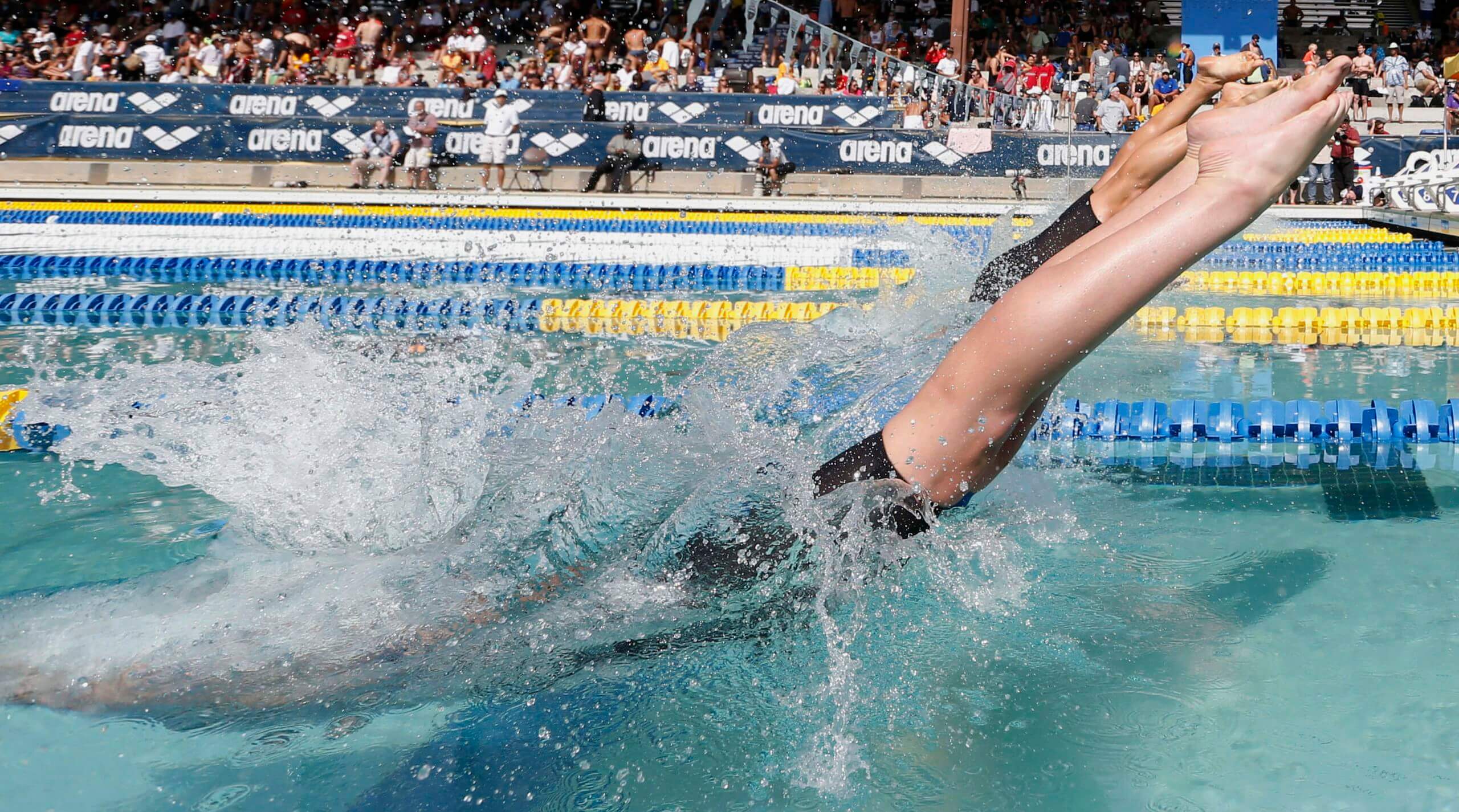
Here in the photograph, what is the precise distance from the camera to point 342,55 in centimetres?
1622

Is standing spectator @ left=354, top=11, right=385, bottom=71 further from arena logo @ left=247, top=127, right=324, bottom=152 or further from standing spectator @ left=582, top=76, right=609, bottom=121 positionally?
standing spectator @ left=582, top=76, right=609, bottom=121

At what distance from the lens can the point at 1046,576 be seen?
2.80 metres

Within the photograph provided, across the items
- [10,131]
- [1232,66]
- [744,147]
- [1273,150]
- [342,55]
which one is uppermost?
[342,55]

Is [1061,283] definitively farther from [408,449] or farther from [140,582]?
[140,582]

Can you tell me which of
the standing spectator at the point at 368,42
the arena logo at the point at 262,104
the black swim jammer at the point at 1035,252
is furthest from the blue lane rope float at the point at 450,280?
the standing spectator at the point at 368,42

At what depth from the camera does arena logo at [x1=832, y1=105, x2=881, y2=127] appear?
14.3 meters

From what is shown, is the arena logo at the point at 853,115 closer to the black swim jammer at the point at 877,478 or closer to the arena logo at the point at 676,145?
the arena logo at the point at 676,145

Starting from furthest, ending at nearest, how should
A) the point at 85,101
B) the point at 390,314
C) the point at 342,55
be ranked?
the point at 342,55
the point at 85,101
the point at 390,314

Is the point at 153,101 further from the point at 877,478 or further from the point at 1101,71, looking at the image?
the point at 877,478

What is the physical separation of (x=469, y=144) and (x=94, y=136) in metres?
4.62

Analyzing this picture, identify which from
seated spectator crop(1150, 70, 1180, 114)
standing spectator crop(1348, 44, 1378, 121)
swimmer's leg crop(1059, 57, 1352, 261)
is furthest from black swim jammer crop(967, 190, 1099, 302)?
standing spectator crop(1348, 44, 1378, 121)

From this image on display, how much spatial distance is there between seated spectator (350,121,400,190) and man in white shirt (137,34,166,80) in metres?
4.15

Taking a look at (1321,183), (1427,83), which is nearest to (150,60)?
(1321,183)

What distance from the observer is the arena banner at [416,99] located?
567 inches
